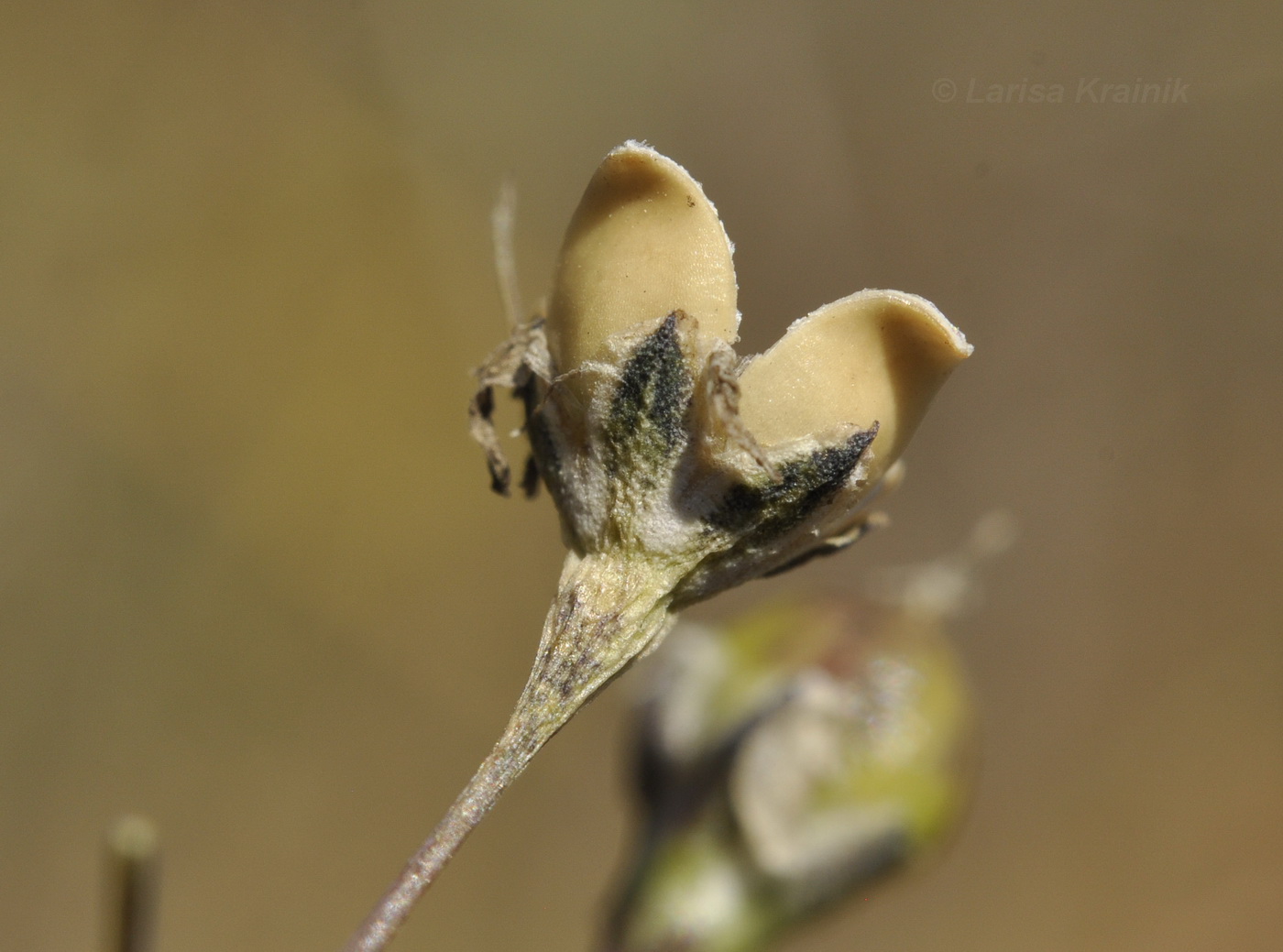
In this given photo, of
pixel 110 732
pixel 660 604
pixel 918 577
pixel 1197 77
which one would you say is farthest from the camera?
pixel 1197 77

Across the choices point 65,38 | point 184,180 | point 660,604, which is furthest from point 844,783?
point 65,38

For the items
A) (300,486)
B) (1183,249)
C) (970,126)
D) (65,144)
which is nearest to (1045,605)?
(1183,249)

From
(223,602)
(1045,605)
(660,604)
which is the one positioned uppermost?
(660,604)

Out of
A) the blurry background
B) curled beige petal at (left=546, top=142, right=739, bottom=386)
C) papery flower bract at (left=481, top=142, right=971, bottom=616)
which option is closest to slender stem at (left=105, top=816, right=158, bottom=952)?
papery flower bract at (left=481, top=142, right=971, bottom=616)

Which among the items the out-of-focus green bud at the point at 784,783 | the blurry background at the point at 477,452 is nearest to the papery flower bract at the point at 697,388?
the out-of-focus green bud at the point at 784,783

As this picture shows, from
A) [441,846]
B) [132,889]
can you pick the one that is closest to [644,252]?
[441,846]

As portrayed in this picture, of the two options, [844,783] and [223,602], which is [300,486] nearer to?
[223,602]

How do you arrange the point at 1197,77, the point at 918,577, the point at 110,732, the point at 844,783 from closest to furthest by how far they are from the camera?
the point at 844,783 → the point at 918,577 → the point at 110,732 → the point at 1197,77

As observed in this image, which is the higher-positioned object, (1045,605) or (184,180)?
(184,180)

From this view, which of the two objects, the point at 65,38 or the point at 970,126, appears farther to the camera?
the point at 970,126
